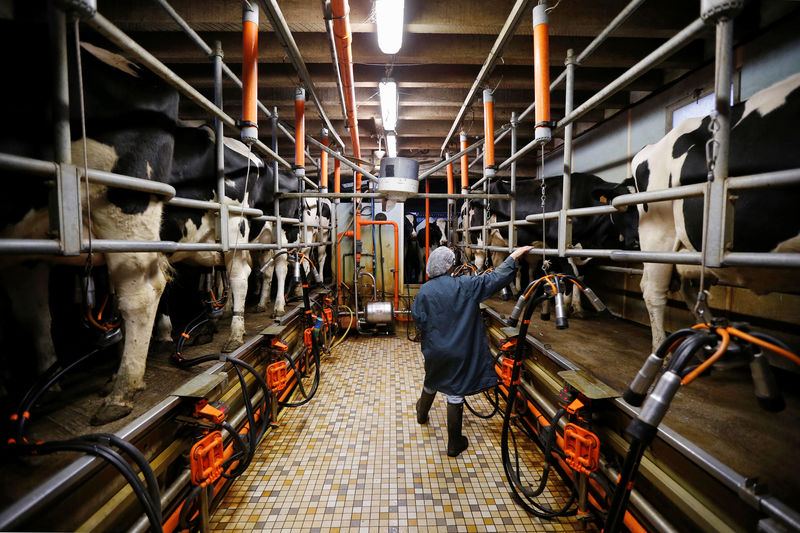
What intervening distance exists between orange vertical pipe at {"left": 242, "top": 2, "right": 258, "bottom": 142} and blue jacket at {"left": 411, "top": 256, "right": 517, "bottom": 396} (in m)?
1.69

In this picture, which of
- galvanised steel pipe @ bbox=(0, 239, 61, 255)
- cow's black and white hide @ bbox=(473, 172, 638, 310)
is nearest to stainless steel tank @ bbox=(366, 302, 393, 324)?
cow's black and white hide @ bbox=(473, 172, 638, 310)

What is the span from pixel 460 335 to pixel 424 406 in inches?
30.8

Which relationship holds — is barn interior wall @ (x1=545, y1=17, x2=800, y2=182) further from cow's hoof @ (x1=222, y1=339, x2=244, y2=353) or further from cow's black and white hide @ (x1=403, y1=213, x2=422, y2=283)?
cow's hoof @ (x1=222, y1=339, x2=244, y2=353)

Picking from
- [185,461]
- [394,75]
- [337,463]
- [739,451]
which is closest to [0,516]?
[185,461]

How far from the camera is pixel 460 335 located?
231 cm

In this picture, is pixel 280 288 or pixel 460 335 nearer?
pixel 460 335

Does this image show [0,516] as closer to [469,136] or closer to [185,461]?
[185,461]

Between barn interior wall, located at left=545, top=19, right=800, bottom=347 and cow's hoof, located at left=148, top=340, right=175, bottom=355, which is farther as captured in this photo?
cow's hoof, located at left=148, top=340, right=175, bottom=355

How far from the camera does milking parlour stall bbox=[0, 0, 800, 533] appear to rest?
1085mm

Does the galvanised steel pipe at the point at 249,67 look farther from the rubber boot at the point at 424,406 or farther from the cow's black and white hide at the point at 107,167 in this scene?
the rubber boot at the point at 424,406

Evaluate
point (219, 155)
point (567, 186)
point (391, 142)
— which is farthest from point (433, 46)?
point (219, 155)

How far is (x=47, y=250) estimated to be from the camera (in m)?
1.05

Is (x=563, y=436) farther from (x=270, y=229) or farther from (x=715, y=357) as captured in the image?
(x=270, y=229)

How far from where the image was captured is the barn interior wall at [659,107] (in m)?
2.23
